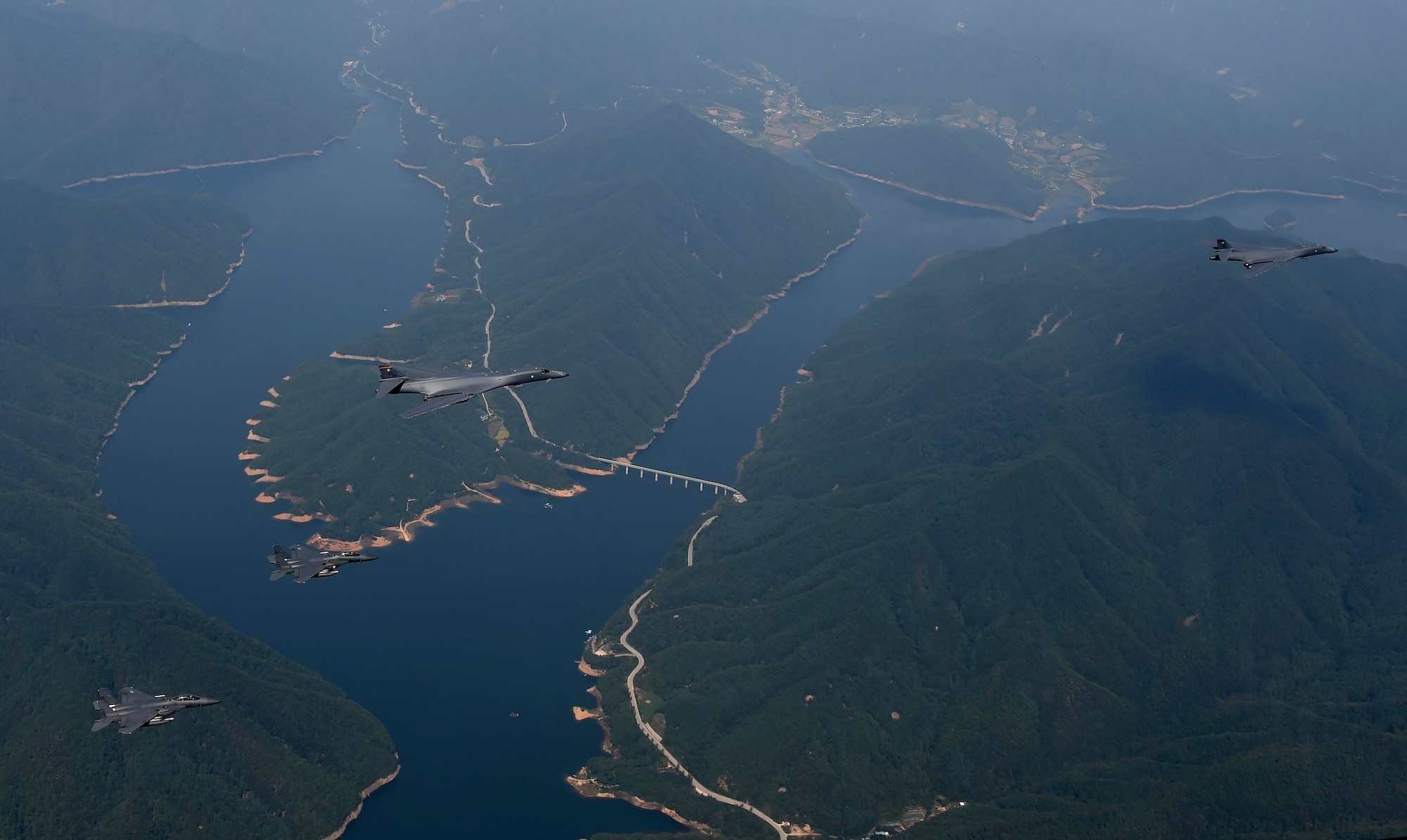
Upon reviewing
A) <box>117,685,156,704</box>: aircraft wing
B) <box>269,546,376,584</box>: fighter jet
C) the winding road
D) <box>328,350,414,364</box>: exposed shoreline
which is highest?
<box>269,546,376,584</box>: fighter jet

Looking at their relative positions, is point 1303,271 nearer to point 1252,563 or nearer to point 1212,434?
point 1212,434

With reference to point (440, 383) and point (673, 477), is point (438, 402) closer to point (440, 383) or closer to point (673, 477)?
point (440, 383)

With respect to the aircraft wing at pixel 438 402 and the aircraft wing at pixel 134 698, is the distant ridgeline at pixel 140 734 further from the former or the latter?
the aircraft wing at pixel 438 402

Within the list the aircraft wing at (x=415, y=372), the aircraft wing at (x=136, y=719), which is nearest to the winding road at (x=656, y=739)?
the aircraft wing at (x=136, y=719)

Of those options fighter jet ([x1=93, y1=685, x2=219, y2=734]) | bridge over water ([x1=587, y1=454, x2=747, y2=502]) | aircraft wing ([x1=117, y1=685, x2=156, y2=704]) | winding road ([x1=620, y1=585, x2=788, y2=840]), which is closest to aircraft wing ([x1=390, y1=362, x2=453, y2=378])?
fighter jet ([x1=93, y1=685, x2=219, y2=734])

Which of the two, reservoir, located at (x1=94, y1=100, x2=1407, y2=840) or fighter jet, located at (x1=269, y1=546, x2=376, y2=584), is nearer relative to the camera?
fighter jet, located at (x1=269, y1=546, x2=376, y2=584)

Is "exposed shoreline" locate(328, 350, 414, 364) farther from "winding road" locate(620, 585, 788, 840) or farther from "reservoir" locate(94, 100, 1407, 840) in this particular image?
"winding road" locate(620, 585, 788, 840)
